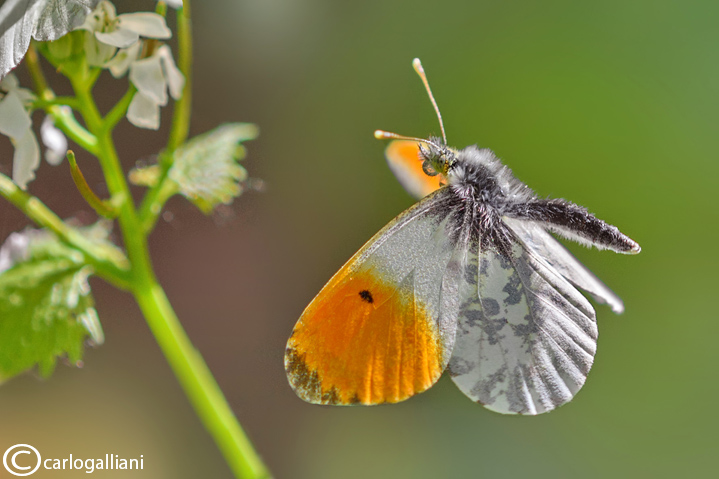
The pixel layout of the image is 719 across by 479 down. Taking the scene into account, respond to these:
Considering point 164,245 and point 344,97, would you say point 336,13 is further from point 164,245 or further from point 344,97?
point 164,245

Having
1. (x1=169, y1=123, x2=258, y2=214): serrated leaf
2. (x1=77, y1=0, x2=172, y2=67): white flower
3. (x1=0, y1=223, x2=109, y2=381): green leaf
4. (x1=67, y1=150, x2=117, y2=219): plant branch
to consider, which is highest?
(x1=77, y1=0, x2=172, y2=67): white flower

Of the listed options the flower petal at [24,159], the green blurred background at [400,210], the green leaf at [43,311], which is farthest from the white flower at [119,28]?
the green blurred background at [400,210]

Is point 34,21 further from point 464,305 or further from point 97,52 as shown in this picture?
point 464,305

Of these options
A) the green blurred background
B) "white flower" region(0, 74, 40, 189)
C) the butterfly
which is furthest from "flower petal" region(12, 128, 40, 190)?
the green blurred background

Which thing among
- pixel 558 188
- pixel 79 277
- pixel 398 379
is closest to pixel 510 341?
pixel 398 379

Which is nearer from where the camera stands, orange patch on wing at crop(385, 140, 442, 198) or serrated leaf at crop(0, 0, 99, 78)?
serrated leaf at crop(0, 0, 99, 78)

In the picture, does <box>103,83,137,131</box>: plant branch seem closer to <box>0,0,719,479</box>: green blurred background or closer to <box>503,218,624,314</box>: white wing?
<box>503,218,624,314</box>: white wing

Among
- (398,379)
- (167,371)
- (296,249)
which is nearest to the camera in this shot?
(398,379)

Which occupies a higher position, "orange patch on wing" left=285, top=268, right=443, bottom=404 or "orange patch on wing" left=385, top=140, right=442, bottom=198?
"orange patch on wing" left=385, top=140, right=442, bottom=198
